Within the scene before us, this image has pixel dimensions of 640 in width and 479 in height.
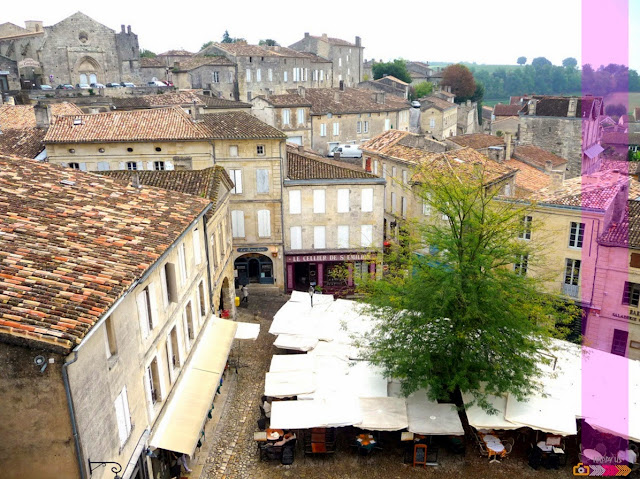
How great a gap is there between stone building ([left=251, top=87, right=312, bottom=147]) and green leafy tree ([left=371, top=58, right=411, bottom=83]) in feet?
156

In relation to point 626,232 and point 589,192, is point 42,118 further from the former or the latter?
point 626,232

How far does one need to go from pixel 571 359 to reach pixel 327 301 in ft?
32.3

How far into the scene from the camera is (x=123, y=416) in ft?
38.5

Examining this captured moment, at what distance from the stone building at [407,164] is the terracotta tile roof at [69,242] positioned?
16769 millimetres

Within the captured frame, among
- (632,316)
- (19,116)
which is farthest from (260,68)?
(632,316)

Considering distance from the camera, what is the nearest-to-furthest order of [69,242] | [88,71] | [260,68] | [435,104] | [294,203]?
[69,242] < [294,203] < [88,71] < [435,104] < [260,68]

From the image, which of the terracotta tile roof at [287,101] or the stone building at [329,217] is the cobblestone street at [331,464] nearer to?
the stone building at [329,217]

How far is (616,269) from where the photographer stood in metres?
22.4

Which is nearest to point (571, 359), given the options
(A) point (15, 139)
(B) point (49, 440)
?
(B) point (49, 440)

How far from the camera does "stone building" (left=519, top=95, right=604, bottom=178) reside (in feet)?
177

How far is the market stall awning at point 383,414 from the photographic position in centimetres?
1559

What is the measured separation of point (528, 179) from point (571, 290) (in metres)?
13.6

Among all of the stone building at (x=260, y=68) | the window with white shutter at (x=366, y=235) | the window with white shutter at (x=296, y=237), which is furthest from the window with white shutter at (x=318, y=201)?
the stone building at (x=260, y=68)

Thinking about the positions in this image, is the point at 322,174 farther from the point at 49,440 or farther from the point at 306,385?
the point at 49,440
